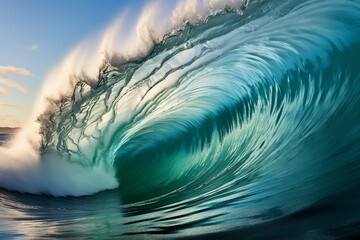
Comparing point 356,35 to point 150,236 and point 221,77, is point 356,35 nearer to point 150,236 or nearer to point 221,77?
point 221,77

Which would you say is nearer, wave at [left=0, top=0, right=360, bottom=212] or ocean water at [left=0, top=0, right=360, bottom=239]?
ocean water at [left=0, top=0, right=360, bottom=239]

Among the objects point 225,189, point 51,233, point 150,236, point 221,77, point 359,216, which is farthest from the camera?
point 221,77

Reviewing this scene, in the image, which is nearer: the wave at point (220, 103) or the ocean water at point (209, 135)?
the ocean water at point (209, 135)

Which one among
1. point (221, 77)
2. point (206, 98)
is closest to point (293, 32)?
point (221, 77)
